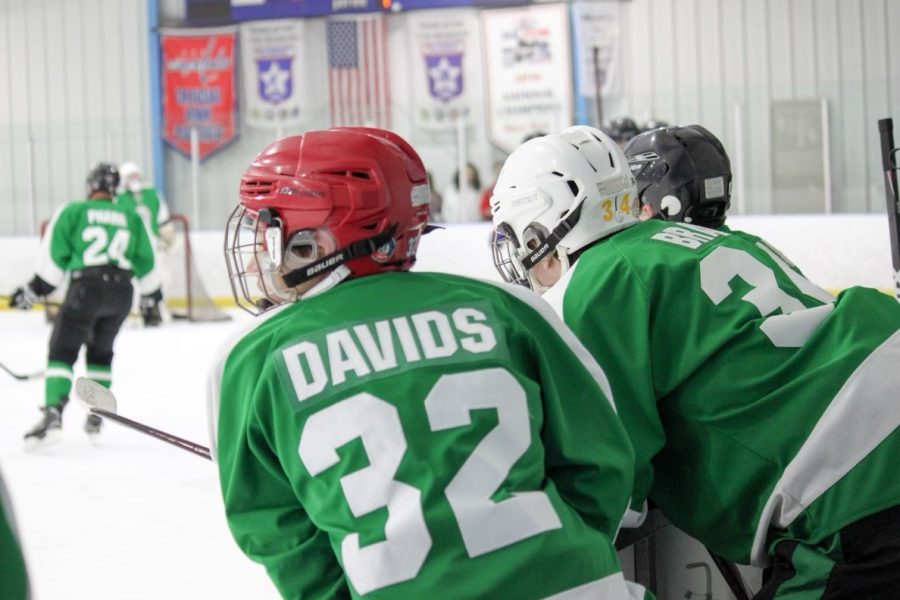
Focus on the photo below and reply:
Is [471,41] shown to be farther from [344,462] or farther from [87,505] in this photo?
[344,462]

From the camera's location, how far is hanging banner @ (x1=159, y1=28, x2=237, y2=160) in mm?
12211

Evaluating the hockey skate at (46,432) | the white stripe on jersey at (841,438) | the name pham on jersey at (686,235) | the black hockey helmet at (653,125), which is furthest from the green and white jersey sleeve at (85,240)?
the white stripe on jersey at (841,438)

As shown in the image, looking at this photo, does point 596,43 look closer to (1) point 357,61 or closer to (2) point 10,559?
(1) point 357,61

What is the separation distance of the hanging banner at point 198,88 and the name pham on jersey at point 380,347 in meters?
11.1

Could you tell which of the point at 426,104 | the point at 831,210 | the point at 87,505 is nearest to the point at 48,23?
the point at 426,104

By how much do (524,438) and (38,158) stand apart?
37.6 ft

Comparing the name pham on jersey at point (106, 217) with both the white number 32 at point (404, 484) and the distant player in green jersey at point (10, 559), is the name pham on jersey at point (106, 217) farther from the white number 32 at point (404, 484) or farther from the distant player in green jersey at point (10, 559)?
the distant player in green jersey at point (10, 559)

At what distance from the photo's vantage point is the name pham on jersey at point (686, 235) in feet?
5.54

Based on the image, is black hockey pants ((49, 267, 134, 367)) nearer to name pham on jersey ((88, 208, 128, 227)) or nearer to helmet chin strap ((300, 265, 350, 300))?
name pham on jersey ((88, 208, 128, 227))

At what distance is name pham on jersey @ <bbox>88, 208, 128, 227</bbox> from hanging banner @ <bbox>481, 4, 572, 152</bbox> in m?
6.37

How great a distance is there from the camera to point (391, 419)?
1.21 metres

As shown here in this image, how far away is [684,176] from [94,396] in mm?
1014

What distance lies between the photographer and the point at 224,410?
52.0 inches

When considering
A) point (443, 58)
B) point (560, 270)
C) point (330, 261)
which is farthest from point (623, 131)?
point (443, 58)
